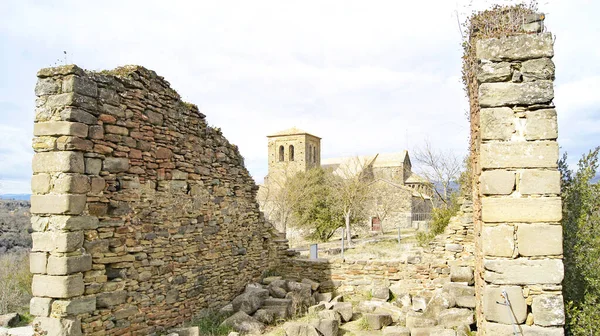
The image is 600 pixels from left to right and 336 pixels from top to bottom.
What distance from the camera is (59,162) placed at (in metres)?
6.07

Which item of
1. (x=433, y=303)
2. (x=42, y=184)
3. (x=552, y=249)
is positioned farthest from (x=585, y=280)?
(x=42, y=184)

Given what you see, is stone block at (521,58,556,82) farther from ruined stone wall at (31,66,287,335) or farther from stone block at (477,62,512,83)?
ruined stone wall at (31,66,287,335)

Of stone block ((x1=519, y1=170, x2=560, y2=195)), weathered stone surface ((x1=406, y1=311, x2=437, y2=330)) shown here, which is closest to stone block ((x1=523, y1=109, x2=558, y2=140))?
stone block ((x1=519, y1=170, x2=560, y2=195))

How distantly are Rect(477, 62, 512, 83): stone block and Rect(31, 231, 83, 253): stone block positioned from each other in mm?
5684

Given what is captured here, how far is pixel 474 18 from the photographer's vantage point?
6.40 meters

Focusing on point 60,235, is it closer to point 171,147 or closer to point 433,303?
point 171,147

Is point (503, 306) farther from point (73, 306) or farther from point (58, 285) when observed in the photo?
point (58, 285)

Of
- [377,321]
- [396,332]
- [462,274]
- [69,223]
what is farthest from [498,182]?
[69,223]

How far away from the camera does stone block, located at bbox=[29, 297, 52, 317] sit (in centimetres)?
593

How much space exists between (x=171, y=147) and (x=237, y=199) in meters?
2.73

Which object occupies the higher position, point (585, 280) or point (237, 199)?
point (237, 199)

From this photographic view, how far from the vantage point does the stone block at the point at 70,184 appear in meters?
6.01

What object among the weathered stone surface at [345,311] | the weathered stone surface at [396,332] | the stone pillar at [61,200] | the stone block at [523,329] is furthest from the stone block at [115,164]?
the stone block at [523,329]

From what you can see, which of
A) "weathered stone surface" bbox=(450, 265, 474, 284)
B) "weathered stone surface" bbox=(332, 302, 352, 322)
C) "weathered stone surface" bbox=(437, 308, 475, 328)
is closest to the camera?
"weathered stone surface" bbox=(437, 308, 475, 328)
